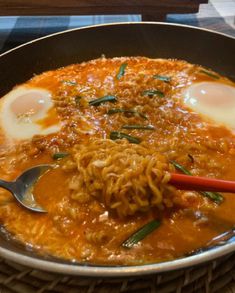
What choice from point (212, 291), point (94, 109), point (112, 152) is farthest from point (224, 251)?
point (94, 109)

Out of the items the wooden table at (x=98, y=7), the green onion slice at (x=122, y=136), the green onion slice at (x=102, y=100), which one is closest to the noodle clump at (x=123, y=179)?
the green onion slice at (x=122, y=136)

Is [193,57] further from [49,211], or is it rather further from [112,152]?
[49,211]

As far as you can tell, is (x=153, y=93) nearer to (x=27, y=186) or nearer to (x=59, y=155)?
(x=59, y=155)

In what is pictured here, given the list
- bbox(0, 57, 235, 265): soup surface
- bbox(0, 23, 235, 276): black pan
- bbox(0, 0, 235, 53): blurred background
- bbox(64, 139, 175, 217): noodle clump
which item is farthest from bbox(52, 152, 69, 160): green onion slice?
bbox(0, 0, 235, 53): blurred background

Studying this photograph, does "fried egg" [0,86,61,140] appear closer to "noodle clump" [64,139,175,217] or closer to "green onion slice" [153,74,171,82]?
"noodle clump" [64,139,175,217]

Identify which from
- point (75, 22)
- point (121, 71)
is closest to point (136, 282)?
point (121, 71)

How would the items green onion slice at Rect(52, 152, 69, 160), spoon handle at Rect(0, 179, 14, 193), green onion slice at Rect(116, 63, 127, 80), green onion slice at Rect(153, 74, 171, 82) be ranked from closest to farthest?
spoon handle at Rect(0, 179, 14, 193), green onion slice at Rect(52, 152, 69, 160), green onion slice at Rect(153, 74, 171, 82), green onion slice at Rect(116, 63, 127, 80)
